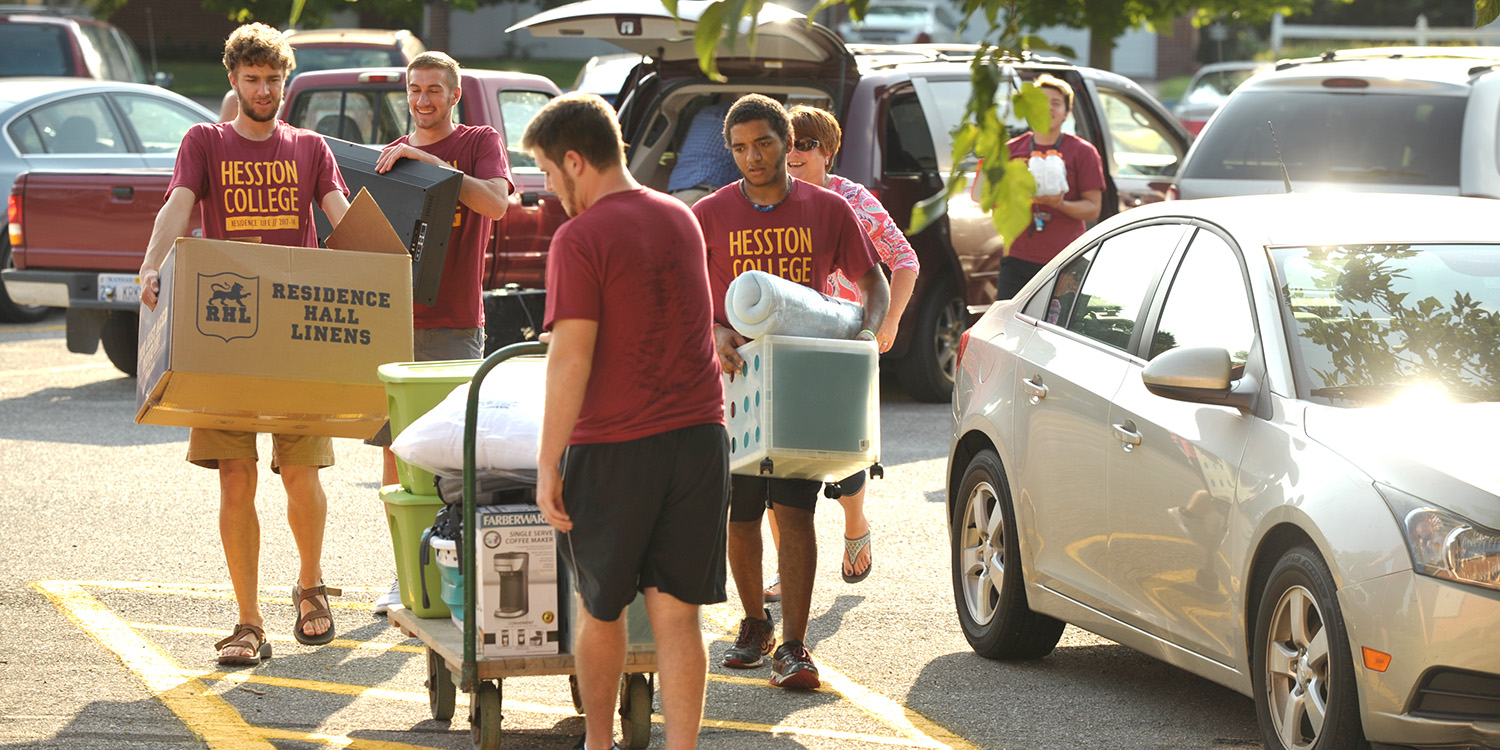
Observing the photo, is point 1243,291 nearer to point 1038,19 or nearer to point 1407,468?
point 1407,468

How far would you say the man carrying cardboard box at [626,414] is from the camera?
4.33 meters

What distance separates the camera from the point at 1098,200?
1036cm

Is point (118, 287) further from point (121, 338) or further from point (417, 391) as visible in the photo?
point (417, 391)

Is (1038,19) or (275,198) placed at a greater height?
(1038,19)

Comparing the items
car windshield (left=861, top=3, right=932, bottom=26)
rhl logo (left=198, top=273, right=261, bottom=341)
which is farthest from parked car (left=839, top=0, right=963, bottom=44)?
rhl logo (left=198, top=273, right=261, bottom=341)

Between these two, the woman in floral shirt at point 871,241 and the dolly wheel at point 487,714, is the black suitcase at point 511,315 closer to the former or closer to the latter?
the woman in floral shirt at point 871,241

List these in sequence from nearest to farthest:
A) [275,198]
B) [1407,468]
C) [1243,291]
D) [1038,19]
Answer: [1038,19] < [1407,468] < [1243,291] < [275,198]

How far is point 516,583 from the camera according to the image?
16.1 feet

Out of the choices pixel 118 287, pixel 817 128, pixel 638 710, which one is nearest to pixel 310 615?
pixel 638 710

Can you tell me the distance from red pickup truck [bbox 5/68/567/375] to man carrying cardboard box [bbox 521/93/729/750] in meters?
6.68

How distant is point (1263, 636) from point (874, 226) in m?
2.68

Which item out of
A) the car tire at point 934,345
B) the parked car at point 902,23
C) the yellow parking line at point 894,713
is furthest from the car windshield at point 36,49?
the parked car at point 902,23

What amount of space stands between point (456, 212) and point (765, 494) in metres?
1.52

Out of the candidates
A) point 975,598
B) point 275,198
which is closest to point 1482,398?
point 975,598
